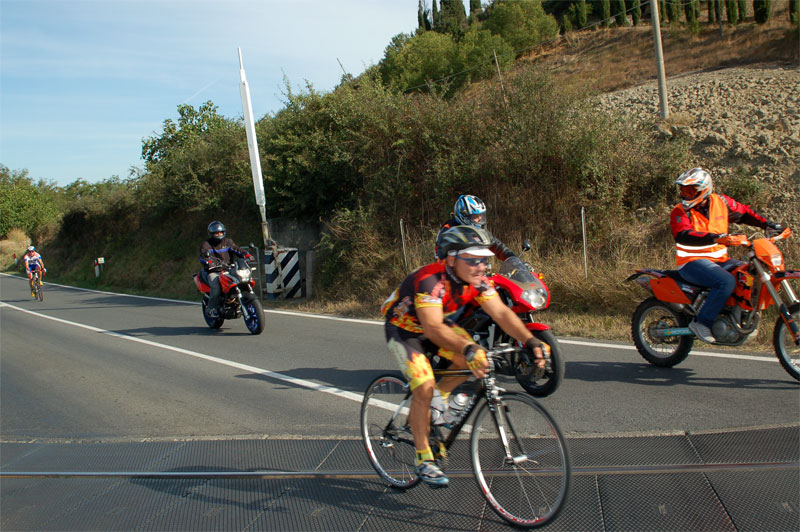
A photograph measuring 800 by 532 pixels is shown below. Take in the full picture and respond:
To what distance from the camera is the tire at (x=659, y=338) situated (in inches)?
234

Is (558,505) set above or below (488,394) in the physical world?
below

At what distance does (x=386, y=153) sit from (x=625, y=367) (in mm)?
10869

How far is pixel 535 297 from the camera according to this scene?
5.55m

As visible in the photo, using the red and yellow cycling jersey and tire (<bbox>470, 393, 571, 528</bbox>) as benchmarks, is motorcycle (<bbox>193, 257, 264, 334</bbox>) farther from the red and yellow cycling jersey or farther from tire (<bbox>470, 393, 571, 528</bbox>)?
tire (<bbox>470, 393, 571, 528</bbox>)

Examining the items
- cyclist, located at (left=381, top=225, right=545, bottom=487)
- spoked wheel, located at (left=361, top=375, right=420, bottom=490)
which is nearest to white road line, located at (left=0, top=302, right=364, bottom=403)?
spoked wheel, located at (left=361, top=375, right=420, bottom=490)

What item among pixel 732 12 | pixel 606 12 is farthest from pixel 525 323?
pixel 606 12

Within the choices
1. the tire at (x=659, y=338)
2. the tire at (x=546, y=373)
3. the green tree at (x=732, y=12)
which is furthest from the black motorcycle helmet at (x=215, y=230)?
the green tree at (x=732, y=12)

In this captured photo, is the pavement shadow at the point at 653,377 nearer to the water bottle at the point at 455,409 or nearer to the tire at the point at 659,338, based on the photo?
the tire at the point at 659,338

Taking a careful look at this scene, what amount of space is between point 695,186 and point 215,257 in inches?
330

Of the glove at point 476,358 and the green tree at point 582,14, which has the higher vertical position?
the green tree at point 582,14

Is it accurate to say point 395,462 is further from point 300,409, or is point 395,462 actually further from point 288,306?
point 288,306

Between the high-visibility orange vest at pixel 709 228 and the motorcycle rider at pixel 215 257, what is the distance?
771 centimetres

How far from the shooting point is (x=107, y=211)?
1373 inches

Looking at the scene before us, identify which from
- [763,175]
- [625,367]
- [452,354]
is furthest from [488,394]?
[763,175]
